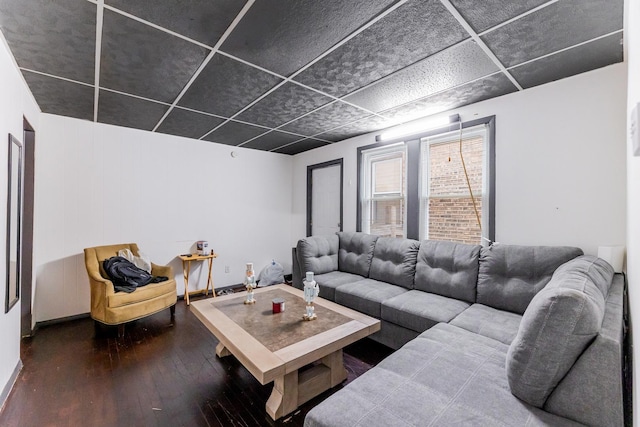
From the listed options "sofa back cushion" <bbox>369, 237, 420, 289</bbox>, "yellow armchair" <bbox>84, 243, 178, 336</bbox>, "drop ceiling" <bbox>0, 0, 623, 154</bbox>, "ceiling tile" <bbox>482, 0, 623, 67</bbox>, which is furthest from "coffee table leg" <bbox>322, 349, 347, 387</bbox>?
"ceiling tile" <bbox>482, 0, 623, 67</bbox>

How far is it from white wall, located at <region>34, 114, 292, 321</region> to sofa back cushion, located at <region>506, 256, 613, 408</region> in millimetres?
4225

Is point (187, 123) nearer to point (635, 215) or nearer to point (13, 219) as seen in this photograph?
point (13, 219)

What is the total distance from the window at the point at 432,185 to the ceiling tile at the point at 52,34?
10.5 feet

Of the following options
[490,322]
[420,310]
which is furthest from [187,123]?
[490,322]

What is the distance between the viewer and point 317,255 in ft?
12.3

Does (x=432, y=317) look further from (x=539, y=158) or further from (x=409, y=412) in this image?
(x=539, y=158)

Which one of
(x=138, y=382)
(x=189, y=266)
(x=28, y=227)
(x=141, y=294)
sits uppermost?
(x=28, y=227)

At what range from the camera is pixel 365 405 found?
4.07 feet

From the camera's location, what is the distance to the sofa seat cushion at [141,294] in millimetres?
2861

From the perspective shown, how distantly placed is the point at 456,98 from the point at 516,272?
5.84 feet

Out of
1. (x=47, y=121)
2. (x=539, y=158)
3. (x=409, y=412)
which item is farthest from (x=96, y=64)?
(x=539, y=158)

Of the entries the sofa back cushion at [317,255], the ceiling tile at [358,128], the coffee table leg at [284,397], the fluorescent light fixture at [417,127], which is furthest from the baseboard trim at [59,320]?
the fluorescent light fixture at [417,127]

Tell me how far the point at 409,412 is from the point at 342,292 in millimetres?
1871

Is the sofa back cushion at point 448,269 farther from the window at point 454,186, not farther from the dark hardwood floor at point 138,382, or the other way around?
the dark hardwood floor at point 138,382
